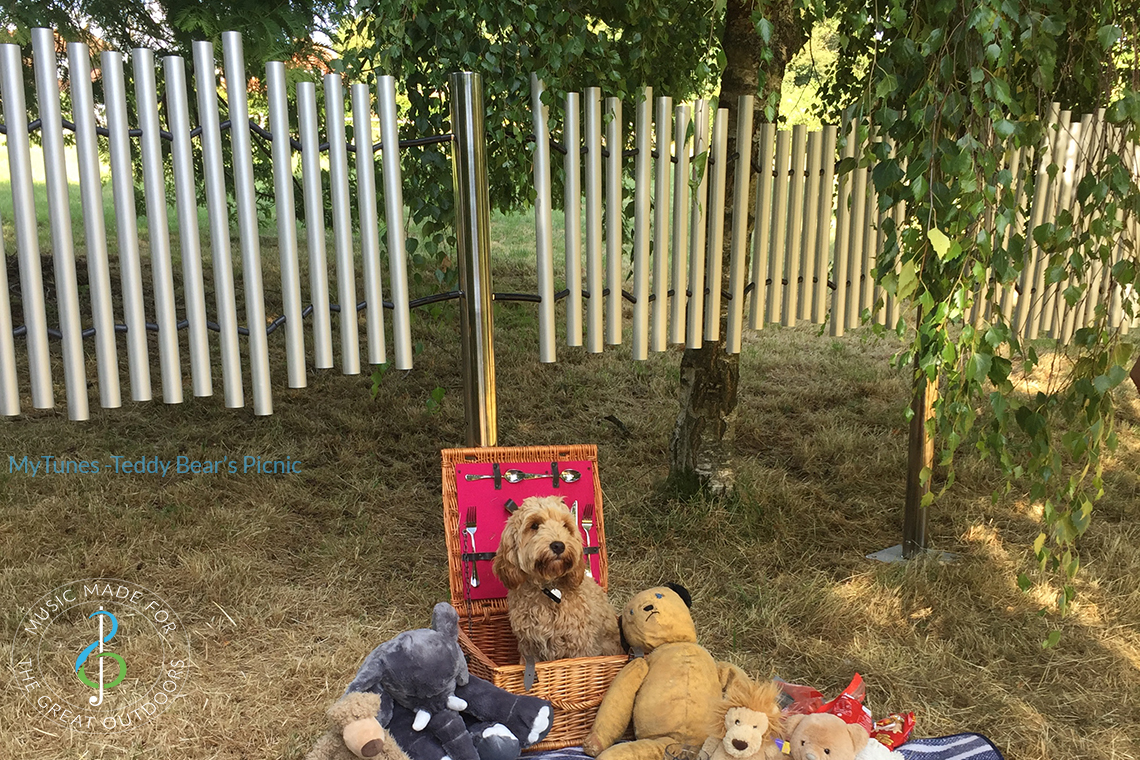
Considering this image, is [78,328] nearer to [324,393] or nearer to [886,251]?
[886,251]

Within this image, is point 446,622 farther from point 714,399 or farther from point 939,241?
point 714,399

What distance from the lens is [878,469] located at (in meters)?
3.69

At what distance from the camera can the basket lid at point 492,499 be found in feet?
6.74

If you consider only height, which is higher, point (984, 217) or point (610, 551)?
point (984, 217)

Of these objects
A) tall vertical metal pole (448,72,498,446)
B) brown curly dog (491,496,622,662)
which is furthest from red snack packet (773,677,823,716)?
tall vertical metal pole (448,72,498,446)

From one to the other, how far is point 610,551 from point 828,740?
→ 4.89 feet

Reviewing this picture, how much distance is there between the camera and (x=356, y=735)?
151 cm

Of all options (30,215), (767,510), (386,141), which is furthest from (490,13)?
(767,510)

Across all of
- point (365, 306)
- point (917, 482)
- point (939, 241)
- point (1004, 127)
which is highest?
point (1004, 127)

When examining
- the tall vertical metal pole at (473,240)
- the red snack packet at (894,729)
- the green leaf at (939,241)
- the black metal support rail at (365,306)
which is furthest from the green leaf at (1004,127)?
the red snack packet at (894,729)

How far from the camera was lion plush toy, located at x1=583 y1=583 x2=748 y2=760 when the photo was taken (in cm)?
168

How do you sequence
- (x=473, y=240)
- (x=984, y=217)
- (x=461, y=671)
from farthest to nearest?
(x=473, y=240)
(x=984, y=217)
(x=461, y=671)

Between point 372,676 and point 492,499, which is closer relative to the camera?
point 372,676

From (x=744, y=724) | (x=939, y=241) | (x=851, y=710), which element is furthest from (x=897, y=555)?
(x=939, y=241)
